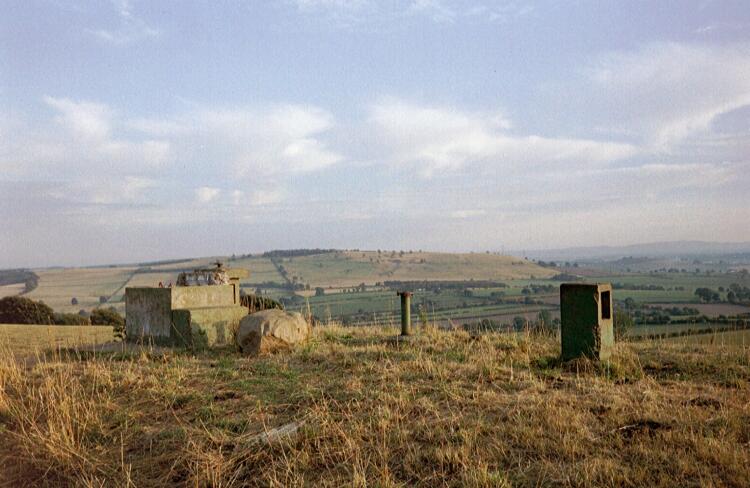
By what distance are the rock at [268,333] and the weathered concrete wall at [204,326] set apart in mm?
953

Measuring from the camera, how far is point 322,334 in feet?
37.9

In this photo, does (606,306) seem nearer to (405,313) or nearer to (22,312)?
(405,313)

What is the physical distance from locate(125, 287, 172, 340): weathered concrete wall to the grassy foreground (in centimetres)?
209

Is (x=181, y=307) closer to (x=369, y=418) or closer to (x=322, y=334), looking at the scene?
(x=322, y=334)

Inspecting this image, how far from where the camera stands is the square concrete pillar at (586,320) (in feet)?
26.0

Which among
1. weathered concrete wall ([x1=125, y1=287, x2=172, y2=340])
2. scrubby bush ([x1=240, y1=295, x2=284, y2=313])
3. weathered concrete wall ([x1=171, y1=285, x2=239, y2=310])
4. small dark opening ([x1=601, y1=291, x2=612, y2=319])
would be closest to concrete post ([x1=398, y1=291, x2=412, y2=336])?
weathered concrete wall ([x1=171, y1=285, x2=239, y2=310])

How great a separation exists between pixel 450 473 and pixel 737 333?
9.61 m

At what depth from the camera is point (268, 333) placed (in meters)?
9.60

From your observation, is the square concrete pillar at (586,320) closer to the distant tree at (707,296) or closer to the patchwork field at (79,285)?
the distant tree at (707,296)

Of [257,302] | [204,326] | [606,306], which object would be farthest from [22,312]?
[606,306]

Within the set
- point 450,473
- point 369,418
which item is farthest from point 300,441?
point 450,473

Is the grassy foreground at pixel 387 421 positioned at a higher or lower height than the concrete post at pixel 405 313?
lower

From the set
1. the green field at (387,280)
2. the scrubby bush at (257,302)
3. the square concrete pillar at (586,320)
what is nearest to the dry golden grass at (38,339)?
the scrubby bush at (257,302)

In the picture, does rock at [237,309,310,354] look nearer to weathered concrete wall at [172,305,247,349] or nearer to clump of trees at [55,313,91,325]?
weathered concrete wall at [172,305,247,349]
